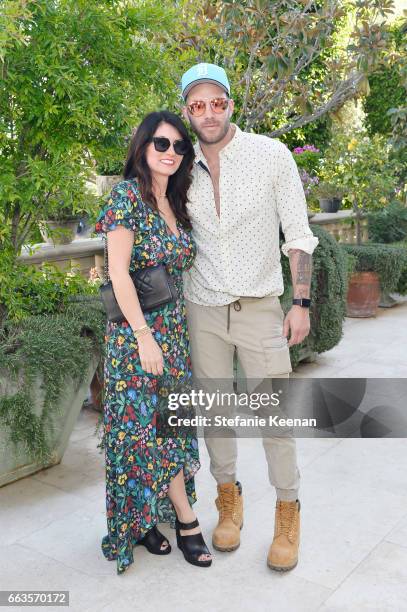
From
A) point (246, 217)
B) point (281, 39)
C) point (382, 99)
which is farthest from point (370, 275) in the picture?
point (382, 99)

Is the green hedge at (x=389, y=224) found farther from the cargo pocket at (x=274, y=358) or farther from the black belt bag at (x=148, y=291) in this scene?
the black belt bag at (x=148, y=291)

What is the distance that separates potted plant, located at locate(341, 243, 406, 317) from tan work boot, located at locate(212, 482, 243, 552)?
4.63 metres

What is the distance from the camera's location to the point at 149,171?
2.61m

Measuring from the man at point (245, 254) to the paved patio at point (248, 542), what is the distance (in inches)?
6.6

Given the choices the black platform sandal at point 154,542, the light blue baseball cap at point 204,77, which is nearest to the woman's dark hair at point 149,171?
the light blue baseball cap at point 204,77

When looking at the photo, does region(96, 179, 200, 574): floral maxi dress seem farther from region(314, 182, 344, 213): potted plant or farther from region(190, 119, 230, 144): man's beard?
region(314, 182, 344, 213): potted plant

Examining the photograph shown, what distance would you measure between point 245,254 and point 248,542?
1236 millimetres

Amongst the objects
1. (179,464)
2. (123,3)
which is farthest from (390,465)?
(123,3)

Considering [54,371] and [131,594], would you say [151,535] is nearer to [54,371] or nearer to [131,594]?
[131,594]

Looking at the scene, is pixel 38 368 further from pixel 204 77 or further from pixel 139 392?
pixel 204 77

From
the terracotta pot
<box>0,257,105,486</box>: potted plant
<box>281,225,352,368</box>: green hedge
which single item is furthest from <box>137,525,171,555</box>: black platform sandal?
the terracotta pot

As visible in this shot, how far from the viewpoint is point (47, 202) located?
365 cm

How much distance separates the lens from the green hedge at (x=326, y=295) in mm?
5160

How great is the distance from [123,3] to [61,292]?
5.15ft
